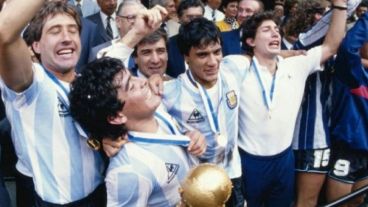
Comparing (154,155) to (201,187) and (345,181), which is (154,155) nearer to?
(201,187)

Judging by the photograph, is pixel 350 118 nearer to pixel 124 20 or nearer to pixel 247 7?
pixel 247 7

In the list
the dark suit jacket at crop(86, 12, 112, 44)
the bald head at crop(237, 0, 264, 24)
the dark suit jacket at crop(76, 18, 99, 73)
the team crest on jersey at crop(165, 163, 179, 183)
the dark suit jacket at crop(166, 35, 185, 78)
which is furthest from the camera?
the bald head at crop(237, 0, 264, 24)

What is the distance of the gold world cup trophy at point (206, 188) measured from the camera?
4.90 ft

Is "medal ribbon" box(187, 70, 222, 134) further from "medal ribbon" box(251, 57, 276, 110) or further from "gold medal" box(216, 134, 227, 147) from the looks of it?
"medal ribbon" box(251, 57, 276, 110)

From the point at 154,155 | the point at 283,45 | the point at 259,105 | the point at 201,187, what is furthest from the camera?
the point at 283,45

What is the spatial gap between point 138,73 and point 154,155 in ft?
4.27

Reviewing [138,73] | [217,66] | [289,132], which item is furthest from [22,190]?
[289,132]

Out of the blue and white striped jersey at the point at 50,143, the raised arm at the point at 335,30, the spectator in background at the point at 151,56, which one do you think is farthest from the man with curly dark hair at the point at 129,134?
the raised arm at the point at 335,30

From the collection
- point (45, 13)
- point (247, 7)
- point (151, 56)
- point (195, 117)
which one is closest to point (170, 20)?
point (247, 7)

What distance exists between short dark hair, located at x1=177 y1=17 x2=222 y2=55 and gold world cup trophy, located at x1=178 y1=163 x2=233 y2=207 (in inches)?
59.2

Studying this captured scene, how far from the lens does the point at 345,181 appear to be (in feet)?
11.9

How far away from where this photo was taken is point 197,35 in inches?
117

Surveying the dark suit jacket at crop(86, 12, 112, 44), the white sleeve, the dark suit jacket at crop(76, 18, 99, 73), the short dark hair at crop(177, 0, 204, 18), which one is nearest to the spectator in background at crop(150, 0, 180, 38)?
the short dark hair at crop(177, 0, 204, 18)

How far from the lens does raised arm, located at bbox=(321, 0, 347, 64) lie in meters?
3.17
